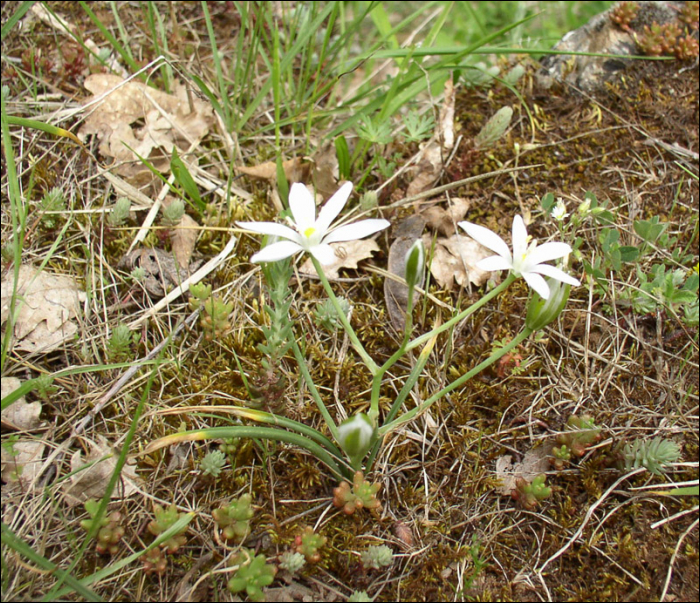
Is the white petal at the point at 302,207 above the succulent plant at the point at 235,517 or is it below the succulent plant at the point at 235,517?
above

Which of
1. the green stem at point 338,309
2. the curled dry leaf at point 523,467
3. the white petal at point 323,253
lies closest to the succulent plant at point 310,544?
the green stem at point 338,309

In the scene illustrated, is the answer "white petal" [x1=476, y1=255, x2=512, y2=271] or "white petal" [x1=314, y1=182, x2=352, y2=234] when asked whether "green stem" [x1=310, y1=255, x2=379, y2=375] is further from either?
"white petal" [x1=476, y1=255, x2=512, y2=271]

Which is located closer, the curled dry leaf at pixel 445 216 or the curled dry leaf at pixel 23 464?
the curled dry leaf at pixel 23 464

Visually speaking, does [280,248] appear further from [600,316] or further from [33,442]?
[600,316]

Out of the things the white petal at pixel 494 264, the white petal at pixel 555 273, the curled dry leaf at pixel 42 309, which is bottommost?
the white petal at pixel 555 273

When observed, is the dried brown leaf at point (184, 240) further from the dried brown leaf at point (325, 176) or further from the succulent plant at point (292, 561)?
the succulent plant at point (292, 561)

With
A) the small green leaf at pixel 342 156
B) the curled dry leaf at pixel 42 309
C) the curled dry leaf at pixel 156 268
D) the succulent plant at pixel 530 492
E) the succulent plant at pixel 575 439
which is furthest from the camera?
the small green leaf at pixel 342 156

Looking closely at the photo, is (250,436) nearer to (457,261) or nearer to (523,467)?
(523,467)
